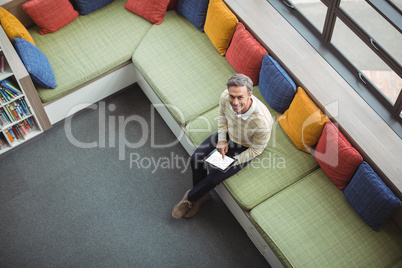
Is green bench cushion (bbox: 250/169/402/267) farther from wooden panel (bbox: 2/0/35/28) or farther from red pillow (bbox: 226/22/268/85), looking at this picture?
wooden panel (bbox: 2/0/35/28)

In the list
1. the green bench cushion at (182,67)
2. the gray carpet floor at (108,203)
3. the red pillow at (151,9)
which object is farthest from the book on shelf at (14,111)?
the red pillow at (151,9)

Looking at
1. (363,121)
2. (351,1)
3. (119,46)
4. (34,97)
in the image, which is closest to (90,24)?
(119,46)

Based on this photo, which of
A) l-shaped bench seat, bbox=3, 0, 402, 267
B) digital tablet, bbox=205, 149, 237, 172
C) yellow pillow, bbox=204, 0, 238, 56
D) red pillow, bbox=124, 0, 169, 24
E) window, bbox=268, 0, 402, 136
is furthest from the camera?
red pillow, bbox=124, 0, 169, 24

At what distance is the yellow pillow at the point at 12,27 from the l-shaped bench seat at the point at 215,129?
244mm

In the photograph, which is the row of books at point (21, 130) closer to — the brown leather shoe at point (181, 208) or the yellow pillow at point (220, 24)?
the brown leather shoe at point (181, 208)

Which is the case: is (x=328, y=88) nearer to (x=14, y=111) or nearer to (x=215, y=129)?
(x=215, y=129)

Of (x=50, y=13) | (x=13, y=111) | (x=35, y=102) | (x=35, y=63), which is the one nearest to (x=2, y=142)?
(x=13, y=111)

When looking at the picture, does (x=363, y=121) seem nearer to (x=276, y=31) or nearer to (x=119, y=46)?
(x=276, y=31)

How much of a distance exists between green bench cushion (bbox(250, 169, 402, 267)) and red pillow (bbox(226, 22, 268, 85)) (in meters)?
0.99

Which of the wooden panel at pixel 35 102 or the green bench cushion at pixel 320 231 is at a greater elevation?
the wooden panel at pixel 35 102

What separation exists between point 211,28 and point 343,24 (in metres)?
1.10

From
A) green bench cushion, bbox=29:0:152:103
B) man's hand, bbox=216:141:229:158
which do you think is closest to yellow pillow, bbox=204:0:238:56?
green bench cushion, bbox=29:0:152:103

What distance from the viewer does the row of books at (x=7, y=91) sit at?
12.1 ft

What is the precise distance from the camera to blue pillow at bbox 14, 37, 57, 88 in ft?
12.1
